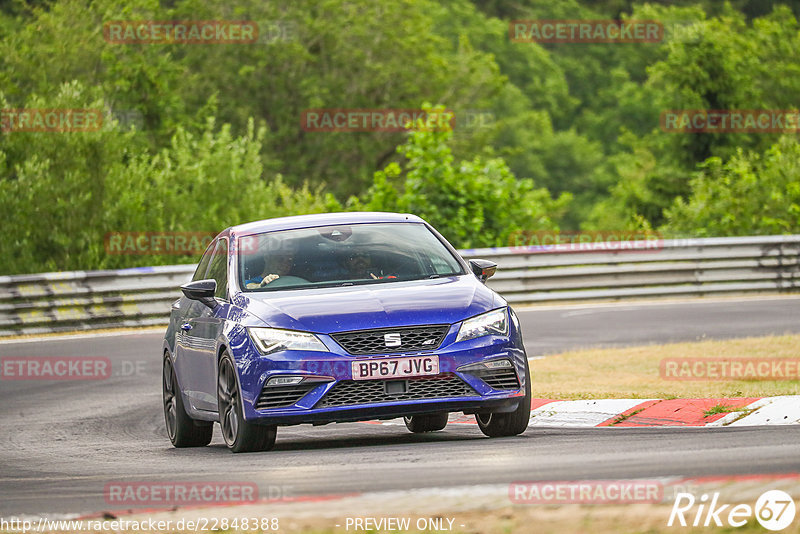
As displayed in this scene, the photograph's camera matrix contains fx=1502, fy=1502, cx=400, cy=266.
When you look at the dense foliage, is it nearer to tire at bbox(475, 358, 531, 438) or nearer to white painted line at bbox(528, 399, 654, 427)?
white painted line at bbox(528, 399, 654, 427)

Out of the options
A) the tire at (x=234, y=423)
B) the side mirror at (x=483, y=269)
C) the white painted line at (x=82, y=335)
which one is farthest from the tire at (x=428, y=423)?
the white painted line at (x=82, y=335)

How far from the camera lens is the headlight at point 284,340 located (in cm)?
895

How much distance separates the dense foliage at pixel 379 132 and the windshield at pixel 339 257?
16808 mm

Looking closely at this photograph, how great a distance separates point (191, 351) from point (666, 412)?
3.37 meters

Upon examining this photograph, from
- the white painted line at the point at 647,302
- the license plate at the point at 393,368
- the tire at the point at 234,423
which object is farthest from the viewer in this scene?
the white painted line at the point at 647,302

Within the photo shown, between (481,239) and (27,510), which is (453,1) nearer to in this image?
(481,239)

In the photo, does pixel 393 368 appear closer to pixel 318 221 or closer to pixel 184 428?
pixel 318 221

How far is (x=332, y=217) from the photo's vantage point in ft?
35.3

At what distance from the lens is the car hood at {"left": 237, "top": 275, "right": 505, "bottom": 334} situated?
29.5 feet

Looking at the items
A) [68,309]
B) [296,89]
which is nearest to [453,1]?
[296,89]

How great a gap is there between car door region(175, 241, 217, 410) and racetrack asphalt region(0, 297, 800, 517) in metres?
0.39

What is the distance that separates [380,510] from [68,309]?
17.0m

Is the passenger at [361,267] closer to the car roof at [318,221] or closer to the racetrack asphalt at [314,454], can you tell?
the car roof at [318,221]

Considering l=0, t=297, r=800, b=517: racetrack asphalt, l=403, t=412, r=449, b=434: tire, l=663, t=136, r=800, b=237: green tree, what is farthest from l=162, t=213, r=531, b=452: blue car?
l=663, t=136, r=800, b=237: green tree
